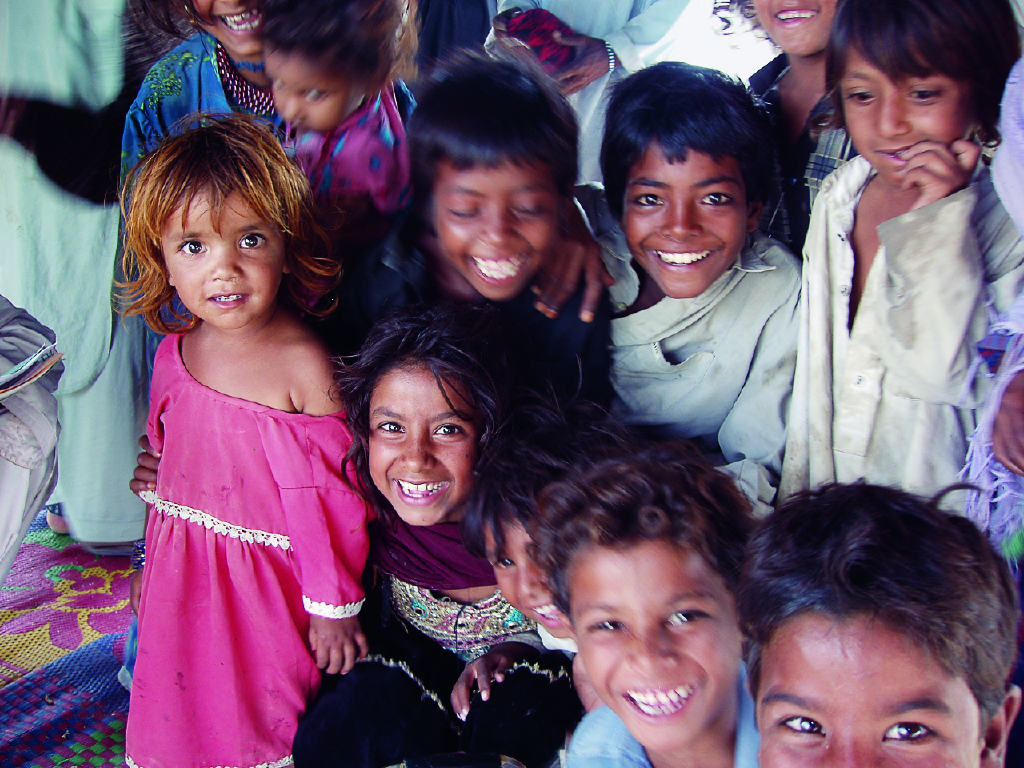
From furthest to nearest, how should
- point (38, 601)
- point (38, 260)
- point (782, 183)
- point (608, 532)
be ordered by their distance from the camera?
1. point (38, 601)
2. point (38, 260)
3. point (782, 183)
4. point (608, 532)

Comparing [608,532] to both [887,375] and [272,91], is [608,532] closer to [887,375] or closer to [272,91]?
[887,375]

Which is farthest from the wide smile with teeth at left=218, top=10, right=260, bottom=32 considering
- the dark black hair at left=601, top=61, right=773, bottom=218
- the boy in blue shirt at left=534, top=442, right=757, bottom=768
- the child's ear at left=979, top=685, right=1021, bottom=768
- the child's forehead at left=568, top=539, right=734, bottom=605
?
the child's ear at left=979, top=685, right=1021, bottom=768

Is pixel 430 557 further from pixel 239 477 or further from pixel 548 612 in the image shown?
pixel 239 477

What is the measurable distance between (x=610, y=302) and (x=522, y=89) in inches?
16.7

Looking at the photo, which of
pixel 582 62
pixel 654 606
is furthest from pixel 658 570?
pixel 582 62

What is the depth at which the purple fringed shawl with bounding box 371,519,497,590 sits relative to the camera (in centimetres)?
162

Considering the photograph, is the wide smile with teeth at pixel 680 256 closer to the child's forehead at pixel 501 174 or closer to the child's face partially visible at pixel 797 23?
the child's forehead at pixel 501 174

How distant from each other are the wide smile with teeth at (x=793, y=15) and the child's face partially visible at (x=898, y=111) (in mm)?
199

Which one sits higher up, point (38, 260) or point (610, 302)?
point (610, 302)

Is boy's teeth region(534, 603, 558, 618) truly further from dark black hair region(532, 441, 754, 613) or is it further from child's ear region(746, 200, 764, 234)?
child's ear region(746, 200, 764, 234)

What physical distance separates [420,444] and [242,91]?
825 mm

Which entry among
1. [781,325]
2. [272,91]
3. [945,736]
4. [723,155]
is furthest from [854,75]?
[272,91]

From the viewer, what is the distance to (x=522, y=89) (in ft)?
5.05

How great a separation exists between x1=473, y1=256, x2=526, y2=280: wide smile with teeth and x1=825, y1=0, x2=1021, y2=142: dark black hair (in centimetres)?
64
